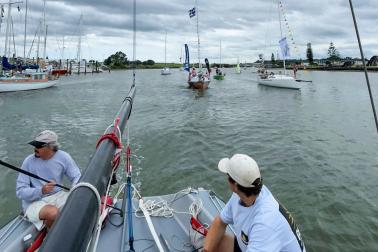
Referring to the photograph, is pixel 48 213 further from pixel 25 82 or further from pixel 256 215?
pixel 25 82

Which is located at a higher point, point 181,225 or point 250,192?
point 250,192

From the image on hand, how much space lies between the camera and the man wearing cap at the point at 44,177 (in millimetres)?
3914

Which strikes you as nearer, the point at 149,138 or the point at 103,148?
the point at 103,148

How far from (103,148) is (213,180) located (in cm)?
664

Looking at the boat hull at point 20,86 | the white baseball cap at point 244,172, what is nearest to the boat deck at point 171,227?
the white baseball cap at point 244,172

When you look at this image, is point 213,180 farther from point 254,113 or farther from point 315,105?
point 315,105

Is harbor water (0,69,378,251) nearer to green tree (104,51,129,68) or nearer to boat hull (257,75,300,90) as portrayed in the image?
boat hull (257,75,300,90)

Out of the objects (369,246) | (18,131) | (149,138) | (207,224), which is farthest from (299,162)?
(18,131)

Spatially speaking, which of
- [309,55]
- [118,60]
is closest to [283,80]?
[309,55]

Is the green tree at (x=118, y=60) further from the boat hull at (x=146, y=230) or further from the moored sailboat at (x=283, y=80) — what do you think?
the boat hull at (x=146, y=230)

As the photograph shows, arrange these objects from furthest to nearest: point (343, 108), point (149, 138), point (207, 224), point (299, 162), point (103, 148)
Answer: point (343, 108) → point (149, 138) → point (299, 162) → point (207, 224) → point (103, 148)

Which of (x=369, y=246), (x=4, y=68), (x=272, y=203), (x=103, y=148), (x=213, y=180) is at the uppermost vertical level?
(x=4, y=68)

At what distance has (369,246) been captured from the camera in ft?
19.6

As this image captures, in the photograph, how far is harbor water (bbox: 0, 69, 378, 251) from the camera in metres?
7.21
